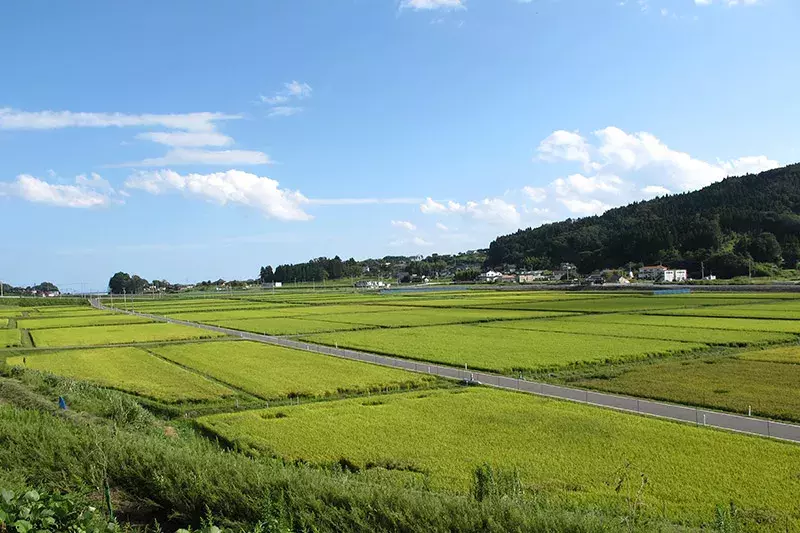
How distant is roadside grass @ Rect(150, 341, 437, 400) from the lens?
23.1 metres

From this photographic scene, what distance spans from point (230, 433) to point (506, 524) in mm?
11814

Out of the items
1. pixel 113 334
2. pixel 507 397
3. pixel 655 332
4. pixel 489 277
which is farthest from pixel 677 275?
pixel 507 397

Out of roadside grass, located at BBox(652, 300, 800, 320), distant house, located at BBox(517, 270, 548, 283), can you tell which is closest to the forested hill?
distant house, located at BBox(517, 270, 548, 283)

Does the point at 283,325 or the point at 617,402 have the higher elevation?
the point at 283,325

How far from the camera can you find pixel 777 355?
28109 millimetres

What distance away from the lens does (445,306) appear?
72.6 metres

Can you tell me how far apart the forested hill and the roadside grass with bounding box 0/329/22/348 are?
10953 centimetres

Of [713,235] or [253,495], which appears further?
[713,235]

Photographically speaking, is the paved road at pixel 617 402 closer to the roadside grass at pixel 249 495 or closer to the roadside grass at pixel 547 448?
the roadside grass at pixel 547 448

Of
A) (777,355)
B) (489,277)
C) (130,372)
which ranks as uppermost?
(489,277)

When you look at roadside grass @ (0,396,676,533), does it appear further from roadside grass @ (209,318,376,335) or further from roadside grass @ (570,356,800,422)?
roadside grass @ (209,318,376,335)

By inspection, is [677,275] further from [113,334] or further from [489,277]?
[113,334]

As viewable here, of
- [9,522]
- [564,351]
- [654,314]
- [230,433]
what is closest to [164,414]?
[230,433]

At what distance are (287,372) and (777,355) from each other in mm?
22288
